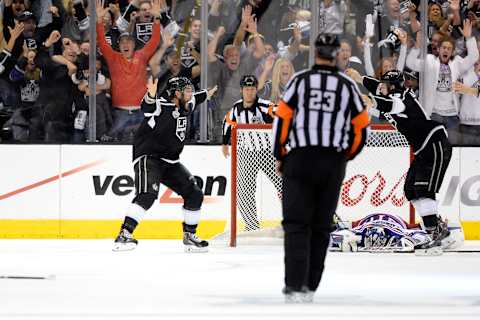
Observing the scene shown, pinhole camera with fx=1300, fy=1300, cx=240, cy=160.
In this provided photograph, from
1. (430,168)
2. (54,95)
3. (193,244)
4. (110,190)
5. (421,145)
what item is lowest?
(193,244)

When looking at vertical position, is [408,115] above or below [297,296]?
above

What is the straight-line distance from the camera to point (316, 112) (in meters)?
6.48

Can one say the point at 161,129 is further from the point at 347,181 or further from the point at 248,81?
the point at 347,181

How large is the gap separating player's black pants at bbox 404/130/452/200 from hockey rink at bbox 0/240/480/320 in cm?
52

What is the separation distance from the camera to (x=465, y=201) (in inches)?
471

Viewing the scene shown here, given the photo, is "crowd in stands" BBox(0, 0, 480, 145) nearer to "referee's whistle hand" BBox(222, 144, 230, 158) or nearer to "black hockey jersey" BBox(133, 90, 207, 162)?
"referee's whistle hand" BBox(222, 144, 230, 158)

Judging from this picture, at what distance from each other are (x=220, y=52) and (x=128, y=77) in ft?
2.93

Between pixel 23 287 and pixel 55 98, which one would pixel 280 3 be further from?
pixel 23 287

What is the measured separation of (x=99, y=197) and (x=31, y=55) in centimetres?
145

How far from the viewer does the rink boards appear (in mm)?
11727

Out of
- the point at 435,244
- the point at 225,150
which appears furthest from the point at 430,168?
the point at 225,150

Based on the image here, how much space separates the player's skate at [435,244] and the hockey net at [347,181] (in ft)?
3.22

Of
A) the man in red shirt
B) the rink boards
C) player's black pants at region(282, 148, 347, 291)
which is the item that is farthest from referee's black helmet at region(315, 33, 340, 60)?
the man in red shirt

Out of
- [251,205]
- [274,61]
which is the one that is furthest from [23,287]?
[274,61]
